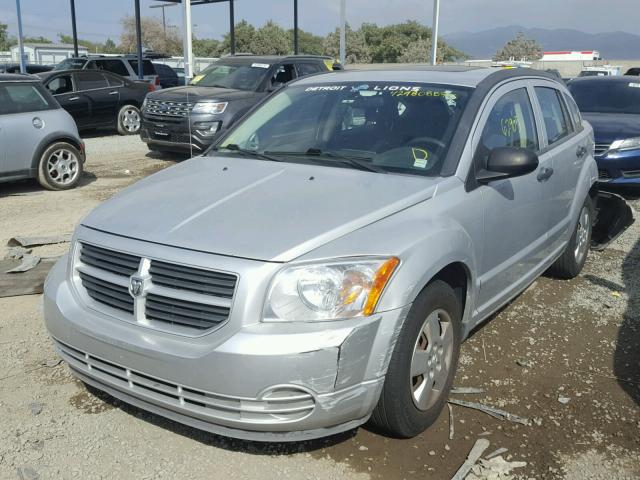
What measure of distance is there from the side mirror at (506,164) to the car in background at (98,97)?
12.5 metres

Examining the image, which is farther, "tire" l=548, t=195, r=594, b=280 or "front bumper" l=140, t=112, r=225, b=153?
"front bumper" l=140, t=112, r=225, b=153

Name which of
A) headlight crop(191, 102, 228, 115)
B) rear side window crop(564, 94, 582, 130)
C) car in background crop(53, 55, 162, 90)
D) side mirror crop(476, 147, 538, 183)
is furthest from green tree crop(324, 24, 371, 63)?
side mirror crop(476, 147, 538, 183)

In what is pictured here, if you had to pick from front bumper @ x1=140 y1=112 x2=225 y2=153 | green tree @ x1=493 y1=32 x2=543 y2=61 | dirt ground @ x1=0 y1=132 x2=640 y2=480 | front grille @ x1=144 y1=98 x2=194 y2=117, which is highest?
green tree @ x1=493 y1=32 x2=543 y2=61

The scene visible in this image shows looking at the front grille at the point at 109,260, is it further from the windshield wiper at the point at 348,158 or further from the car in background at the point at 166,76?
the car in background at the point at 166,76

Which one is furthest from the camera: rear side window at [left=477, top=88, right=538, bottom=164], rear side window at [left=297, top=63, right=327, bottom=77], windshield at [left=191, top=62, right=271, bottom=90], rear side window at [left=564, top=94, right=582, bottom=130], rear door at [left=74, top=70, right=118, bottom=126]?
rear door at [left=74, top=70, right=118, bottom=126]

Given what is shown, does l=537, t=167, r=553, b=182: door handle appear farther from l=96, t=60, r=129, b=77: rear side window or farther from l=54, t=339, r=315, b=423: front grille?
l=96, t=60, r=129, b=77: rear side window

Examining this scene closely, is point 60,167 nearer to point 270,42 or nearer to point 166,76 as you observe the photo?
point 166,76

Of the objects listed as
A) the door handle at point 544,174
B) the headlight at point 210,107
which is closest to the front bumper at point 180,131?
the headlight at point 210,107

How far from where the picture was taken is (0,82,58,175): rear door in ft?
27.8

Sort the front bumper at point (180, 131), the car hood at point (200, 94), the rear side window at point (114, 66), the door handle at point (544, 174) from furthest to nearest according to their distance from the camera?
the rear side window at point (114, 66) → the car hood at point (200, 94) → the front bumper at point (180, 131) → the door handle at point (544, 174)

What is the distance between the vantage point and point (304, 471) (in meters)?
2.98

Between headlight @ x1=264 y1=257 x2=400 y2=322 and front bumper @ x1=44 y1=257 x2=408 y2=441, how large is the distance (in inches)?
2.2

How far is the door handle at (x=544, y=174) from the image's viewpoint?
4.39 metres

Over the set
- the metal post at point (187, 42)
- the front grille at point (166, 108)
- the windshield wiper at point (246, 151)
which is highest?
the metal post at point (187, 42)
